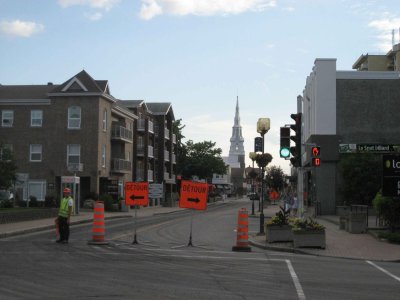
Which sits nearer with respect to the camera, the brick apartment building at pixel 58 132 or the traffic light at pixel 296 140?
the traffic light at pixel 296 140

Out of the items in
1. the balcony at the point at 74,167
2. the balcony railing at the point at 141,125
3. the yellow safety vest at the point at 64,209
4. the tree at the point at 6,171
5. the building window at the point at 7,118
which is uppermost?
the balcony railing at the point at 141,125

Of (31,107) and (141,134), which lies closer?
(31,107)

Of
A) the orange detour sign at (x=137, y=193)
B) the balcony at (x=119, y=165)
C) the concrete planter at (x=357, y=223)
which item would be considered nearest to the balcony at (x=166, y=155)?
the balcony at (x=119, y=165)

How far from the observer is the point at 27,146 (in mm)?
52094

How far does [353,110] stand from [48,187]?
88.5 feet

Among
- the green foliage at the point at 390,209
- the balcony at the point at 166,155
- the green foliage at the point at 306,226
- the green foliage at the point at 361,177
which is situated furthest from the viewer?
the balcony at the point at 166,155

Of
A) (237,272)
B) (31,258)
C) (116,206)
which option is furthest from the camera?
(116,206)

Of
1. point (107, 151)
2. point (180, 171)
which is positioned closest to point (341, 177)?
point (107, 151)

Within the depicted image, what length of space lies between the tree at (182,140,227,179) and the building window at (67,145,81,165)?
→ 42655 millimetres

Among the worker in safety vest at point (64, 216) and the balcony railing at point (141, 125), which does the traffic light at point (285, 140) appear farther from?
the balcony railing at point (141, 125)

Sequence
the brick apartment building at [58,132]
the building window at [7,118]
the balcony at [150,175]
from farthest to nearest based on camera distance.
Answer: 1. the balcony at [150,175]
2. the building window at [7,118]
3. the brick apartment building at [58,132]

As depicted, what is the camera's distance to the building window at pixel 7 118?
5247cm

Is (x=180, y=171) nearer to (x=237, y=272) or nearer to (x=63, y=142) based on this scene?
(x=63, y=142)

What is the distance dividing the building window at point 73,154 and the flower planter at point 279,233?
34.4m
